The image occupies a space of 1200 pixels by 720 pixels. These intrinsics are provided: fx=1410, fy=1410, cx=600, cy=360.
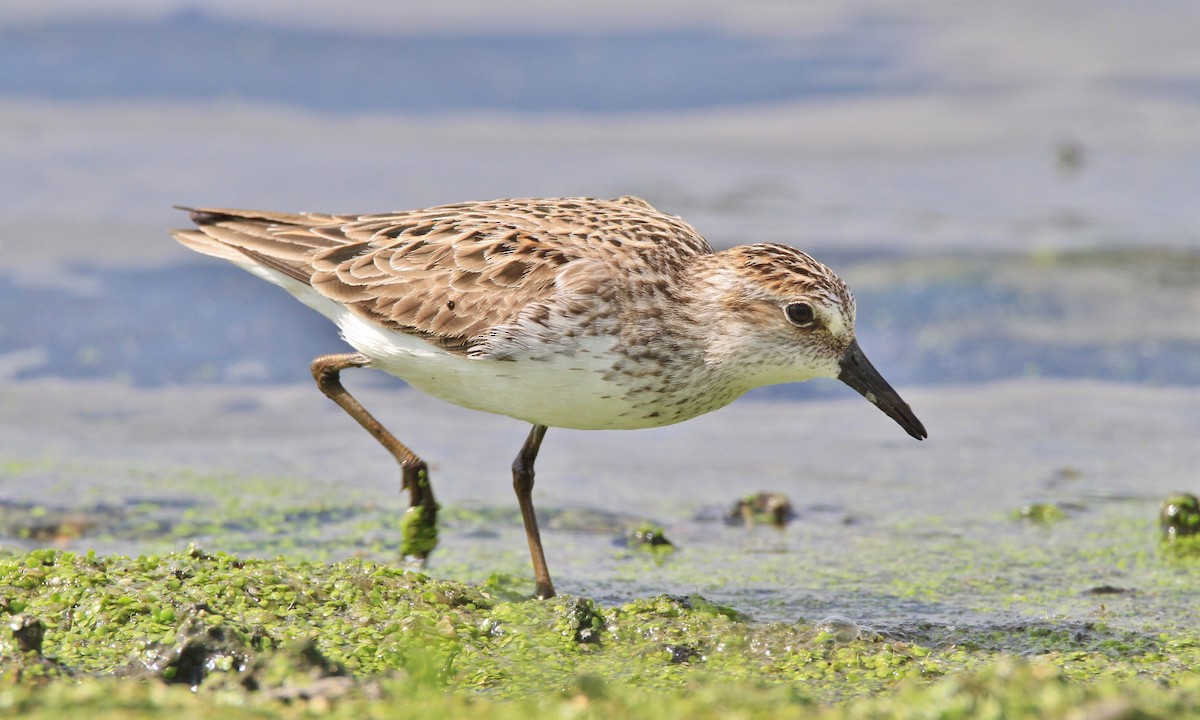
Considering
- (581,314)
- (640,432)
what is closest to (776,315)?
(581,314)

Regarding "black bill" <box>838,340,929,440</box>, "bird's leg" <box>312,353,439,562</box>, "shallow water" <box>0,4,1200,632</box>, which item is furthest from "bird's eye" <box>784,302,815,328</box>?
"bird's leg" <box>312,353,439,562</box>

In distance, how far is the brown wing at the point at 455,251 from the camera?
6832 millimetres

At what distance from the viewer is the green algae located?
456 centimetres

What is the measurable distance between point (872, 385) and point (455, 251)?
7.26ft

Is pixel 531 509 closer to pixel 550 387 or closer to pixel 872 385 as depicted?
pixel 550 387

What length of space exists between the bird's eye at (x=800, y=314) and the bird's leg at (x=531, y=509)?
58.1 inches

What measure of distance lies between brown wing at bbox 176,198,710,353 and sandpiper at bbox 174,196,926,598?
0.01 meters

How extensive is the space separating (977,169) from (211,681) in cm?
1457

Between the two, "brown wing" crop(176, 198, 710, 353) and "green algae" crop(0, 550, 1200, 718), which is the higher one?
"brown wing" crop(176, 198, 710, 353)

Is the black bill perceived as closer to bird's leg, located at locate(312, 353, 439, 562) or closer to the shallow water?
the shallow water

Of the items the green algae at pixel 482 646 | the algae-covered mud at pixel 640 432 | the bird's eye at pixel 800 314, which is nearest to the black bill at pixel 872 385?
the bird's eye at pixel 800 314

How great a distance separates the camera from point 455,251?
Answer: 716cm

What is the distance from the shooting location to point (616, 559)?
25.5ft

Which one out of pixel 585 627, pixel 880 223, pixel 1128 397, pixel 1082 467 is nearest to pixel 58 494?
pixel 585 627
